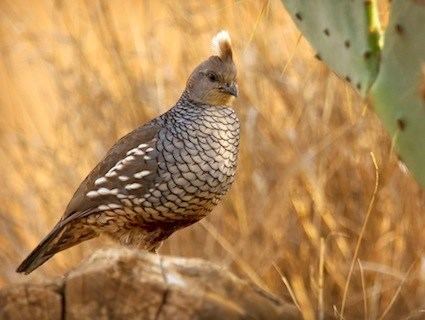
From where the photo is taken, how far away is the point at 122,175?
4.17 metres

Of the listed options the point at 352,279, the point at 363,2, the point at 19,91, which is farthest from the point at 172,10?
the point at 363,2

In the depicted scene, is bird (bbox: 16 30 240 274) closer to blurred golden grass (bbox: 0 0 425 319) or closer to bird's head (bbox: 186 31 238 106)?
bird's head (bbox: 186 31 238 106)

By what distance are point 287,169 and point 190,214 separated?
97 cm

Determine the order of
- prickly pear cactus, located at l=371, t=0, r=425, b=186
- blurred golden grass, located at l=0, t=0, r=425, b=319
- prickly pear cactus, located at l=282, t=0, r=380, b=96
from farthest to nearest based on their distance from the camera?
blurred golden grass, located at l=0, t=0, r=425, b=319
prickly pear cactus, located at l=282, t=0, r=380, b=96
prickly pear cactus, located at l=371, t=0, r=425, b=186

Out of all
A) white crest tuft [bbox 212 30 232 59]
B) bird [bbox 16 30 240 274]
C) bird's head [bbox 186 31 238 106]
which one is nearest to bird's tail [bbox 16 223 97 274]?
bird [bbox 16 30 240 274]

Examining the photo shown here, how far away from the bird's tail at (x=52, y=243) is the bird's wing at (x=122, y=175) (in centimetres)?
6

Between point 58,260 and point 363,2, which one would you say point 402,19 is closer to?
point 363,2

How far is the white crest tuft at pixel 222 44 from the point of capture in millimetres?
4039

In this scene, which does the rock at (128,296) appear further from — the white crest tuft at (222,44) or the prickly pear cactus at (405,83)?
the white crest tuft at (222,44)

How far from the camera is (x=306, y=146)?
5.01m

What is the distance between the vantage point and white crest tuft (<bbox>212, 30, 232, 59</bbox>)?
13.3ft

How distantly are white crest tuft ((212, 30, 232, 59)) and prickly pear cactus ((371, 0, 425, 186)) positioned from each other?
1175 millimetres

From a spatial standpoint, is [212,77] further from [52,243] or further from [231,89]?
[52,243]

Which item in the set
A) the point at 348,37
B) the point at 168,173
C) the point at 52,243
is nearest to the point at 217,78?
the point at 168,173
